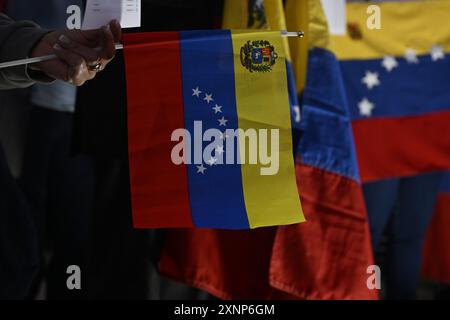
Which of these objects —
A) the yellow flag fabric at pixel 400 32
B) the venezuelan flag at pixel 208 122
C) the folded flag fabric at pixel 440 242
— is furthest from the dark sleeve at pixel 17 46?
the folded flag fabric at pixel 440 242

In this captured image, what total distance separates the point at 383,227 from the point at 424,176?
0.24 m

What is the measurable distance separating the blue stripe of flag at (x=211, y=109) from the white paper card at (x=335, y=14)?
2.07ft

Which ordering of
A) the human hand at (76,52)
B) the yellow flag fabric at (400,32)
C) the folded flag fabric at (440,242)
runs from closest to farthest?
the human hand at (76,52)
the yellow flag fabric at (400,32)
the folded flag fabric at (440,242)

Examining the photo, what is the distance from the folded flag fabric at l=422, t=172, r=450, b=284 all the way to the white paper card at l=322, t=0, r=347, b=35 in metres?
0.79

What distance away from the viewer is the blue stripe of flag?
57.4 inches

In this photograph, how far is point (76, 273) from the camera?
6.57ft

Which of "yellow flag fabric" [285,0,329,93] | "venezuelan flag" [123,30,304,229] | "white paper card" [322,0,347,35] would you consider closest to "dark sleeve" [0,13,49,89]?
"venezuelan flag" [123,30,304,229]

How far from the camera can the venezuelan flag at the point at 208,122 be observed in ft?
4.77

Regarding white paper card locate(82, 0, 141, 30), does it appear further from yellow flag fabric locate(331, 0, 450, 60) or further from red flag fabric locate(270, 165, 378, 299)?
yellow flag fabric locate(331, 0, 450, 60)

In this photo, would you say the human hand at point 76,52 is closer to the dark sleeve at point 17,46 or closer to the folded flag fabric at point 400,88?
the dark sleeve at point 17,46

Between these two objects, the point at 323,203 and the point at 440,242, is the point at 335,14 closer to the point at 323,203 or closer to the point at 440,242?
the point at 323,203

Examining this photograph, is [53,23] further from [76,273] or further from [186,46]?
[76,273]
